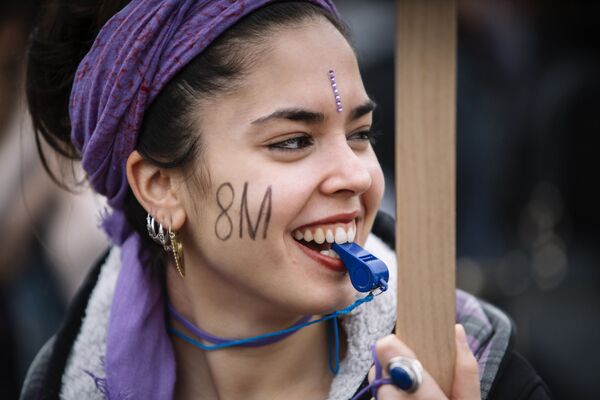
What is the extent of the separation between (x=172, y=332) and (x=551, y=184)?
9.44 ft

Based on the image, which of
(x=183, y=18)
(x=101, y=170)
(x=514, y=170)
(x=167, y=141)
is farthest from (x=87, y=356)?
(x=514, y=170)

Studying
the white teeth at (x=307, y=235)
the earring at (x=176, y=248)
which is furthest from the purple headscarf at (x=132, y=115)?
the white teeth at (x=307, y=235)

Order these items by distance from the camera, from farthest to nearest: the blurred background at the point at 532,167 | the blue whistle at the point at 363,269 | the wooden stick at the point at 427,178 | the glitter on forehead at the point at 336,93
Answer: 1. the blurred background at the point at 532,167
2. the glitter on forehead at the point at 336,93
3. the blue whistle at the point at 363,269
4. the wooden stick at the point at 427,178

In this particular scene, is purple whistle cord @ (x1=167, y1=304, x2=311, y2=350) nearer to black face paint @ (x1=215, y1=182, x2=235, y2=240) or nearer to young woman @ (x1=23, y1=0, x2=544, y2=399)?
young woman @ (x1=23, y1=0, x2=544, y2=399)

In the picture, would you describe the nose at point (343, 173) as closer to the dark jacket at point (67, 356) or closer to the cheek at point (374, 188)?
the cheek at point (374, 188)

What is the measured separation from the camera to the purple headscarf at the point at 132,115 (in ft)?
6.20

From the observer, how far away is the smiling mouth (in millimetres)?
1829

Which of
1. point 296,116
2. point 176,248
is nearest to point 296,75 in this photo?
point 296,116

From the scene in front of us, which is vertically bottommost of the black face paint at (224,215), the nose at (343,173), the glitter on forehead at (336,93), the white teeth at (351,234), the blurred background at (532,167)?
the blurred background at (532,167)

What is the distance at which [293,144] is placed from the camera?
1.85 m

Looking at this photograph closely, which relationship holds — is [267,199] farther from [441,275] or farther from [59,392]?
[59,392]

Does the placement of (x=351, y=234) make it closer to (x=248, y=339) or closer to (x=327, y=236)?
(x=327, y=236)

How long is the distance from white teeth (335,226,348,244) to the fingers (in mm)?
370

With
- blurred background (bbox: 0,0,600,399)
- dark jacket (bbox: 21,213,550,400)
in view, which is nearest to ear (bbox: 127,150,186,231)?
dark jacket (bbox: 21,213,550,400)
